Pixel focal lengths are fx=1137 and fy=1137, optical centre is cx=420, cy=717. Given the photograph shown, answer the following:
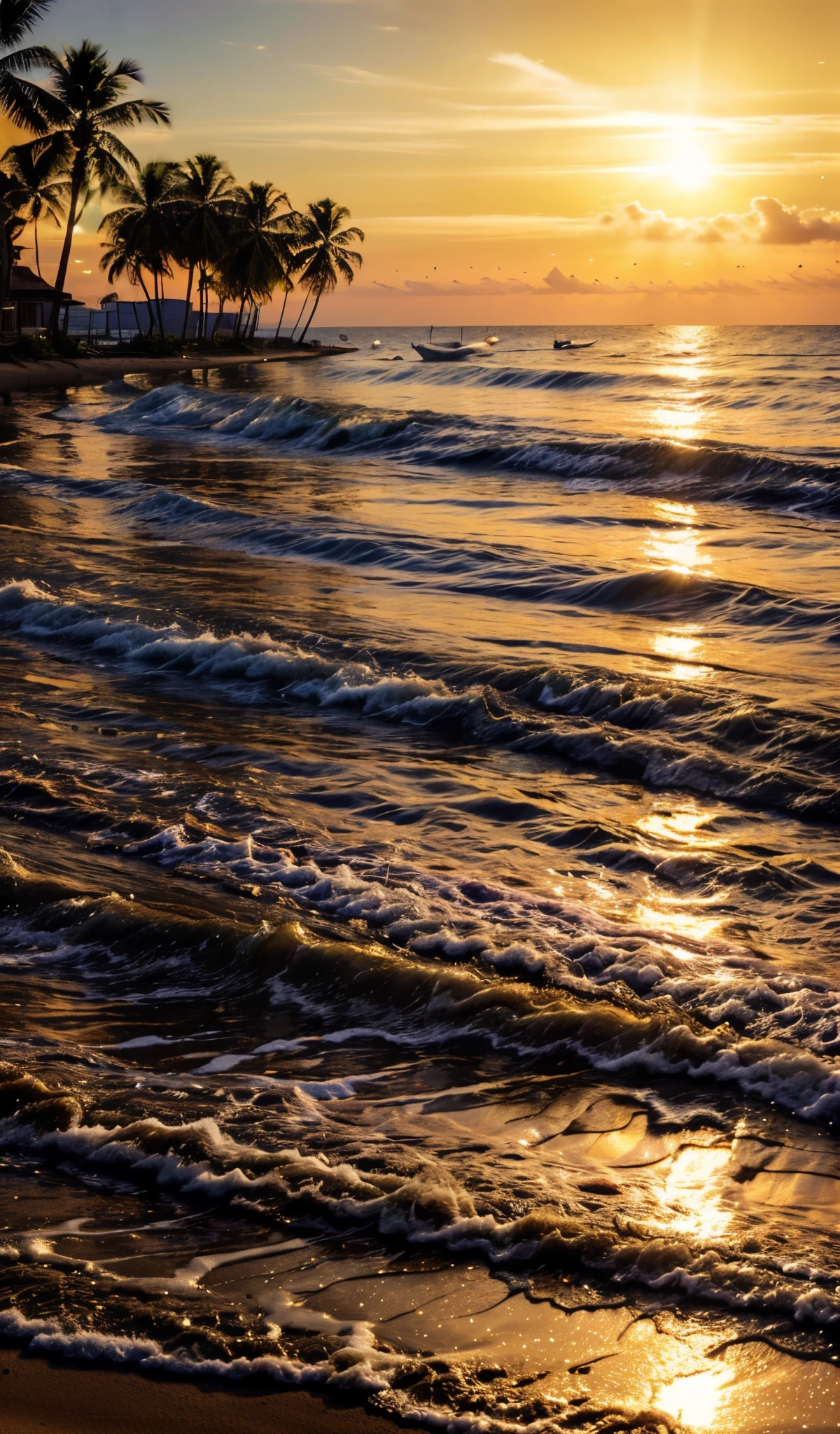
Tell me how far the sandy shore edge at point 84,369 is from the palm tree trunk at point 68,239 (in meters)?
2.55

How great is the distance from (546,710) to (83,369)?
46489 mm

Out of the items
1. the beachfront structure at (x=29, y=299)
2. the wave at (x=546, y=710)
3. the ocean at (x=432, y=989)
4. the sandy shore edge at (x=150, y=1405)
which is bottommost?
the sandy shore edge at (x=150, y=1405)

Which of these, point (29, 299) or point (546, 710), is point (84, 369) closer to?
point (29, 299)

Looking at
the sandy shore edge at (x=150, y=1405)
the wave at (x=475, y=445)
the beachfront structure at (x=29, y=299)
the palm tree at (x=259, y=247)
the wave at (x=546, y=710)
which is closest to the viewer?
the sandy shore edge at (x=150, y=1405)

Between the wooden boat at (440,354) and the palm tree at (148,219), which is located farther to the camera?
the wooden boat at (440,354)

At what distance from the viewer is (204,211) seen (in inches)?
2586

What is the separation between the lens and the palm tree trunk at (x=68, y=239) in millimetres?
47344

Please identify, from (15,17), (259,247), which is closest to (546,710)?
(15,17)

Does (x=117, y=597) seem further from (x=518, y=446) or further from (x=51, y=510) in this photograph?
(x=518, y=446)

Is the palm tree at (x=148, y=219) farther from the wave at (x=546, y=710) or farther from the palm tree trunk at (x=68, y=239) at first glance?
the wave at (x=546, y=710)

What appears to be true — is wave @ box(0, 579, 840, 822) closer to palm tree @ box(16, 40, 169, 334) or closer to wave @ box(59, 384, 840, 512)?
wave @ box(59, 384, 840, 512)

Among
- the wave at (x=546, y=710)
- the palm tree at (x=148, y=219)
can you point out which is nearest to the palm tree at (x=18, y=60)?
the palm tree at (x=148, y=219)

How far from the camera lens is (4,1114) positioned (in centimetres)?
376

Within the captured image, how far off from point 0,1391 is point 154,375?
5550 centimetres
